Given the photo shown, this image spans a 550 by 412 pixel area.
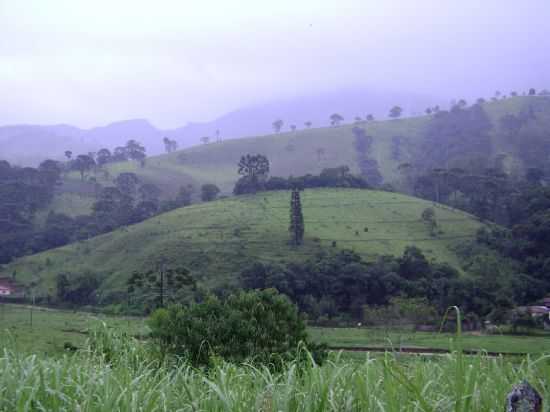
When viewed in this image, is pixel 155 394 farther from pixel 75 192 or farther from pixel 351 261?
pixel 75 192

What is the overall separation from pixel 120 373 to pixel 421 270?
45.0 metres

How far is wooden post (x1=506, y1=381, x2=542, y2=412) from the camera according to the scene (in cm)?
324

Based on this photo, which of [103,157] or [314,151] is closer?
[103,157]

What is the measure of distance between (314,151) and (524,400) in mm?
114838

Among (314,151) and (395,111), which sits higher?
(395,111)

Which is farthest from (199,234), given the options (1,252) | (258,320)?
(258,320)

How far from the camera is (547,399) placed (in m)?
3.81

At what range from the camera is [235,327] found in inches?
532

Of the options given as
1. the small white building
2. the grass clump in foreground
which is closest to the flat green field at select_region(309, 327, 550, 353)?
the grass clump in foreground

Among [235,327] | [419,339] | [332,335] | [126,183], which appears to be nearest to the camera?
[235,327]

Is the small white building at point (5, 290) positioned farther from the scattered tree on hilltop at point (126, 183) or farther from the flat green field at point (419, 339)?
the scattered tree on hilltop at point (126, 183)

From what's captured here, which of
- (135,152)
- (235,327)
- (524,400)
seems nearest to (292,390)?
(524,400)

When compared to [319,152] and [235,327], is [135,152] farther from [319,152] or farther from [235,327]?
[235,327]

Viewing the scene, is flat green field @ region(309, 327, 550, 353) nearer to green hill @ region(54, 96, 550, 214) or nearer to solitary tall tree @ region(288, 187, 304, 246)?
solitary tall tree @ region(288, 187, 304, 246)
